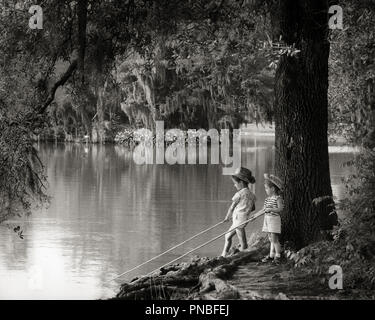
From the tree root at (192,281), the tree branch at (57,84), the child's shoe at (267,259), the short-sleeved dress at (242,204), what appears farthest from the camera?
the short-sleeved dress at (242,204)

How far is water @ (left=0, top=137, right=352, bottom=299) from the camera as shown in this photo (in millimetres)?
12852

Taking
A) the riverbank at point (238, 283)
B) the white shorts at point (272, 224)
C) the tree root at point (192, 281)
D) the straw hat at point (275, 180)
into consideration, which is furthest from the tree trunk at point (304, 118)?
the tree root at point (192, 281)

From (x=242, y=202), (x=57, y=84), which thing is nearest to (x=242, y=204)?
(x=242, y=202)

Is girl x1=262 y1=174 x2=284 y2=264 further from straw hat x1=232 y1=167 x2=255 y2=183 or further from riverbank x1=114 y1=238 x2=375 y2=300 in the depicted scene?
straw hat x1=232 y1=167 x2=255 y2=183

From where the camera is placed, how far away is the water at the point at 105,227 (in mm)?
12852

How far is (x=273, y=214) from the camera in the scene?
33.5 feet

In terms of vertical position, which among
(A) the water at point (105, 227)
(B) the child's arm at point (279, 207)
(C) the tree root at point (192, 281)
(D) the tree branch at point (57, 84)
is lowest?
(A) the water at point (105, 227)

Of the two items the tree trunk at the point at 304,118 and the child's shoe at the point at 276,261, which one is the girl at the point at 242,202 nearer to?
the tree trunk at the point at 304,118

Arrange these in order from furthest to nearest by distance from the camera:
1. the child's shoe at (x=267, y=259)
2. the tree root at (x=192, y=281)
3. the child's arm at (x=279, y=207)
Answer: the child's shoe at (x=267, y=259), the child's arm at (x=279, y=207), the tree root at (x=192, y=281)

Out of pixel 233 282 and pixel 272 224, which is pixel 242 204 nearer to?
pixel 272 224

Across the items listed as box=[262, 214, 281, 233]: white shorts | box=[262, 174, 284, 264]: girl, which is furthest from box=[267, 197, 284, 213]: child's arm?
box=[262, 214, 281, 233]: white shorts

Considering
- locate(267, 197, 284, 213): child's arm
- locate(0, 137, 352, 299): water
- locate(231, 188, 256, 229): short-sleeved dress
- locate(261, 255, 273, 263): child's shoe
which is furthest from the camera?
locate(0, 137, 352, 299): water

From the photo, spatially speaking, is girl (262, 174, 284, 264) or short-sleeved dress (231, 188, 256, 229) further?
short-sleeved dress (231, 188, 256, 229)

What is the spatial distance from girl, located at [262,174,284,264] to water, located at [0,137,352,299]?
8.37ft
